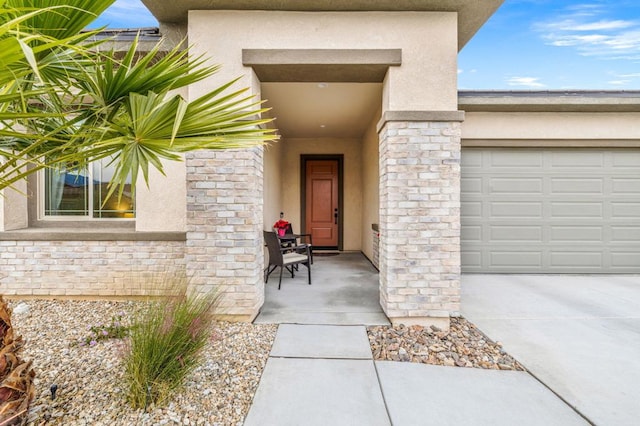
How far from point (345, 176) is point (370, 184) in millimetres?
1519

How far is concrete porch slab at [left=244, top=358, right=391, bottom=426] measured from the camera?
182 cm

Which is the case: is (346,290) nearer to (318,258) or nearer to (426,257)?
(426,257)

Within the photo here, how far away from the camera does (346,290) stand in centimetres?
417

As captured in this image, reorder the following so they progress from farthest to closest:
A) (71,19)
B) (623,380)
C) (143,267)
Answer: (143,267) → (623,380) → (71,19)

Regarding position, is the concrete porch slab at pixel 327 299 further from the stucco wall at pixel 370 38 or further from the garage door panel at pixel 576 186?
the garage door panel at pixel 576 186

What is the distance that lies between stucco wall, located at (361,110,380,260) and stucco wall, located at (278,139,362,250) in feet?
1.09

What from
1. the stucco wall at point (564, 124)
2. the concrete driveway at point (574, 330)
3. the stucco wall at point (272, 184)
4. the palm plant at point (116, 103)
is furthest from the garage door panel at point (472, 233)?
the palm plant at point (116, 103)

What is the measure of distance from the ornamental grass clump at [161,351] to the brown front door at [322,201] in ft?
18.7

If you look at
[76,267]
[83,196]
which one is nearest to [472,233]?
[76,267]

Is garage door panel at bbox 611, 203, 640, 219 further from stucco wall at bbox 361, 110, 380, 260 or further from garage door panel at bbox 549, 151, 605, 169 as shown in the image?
stucco wall at bbox 361, 110, 380, 260

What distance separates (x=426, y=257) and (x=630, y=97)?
15.1ft

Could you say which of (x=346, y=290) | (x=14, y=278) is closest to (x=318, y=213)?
(x=346, y=290)

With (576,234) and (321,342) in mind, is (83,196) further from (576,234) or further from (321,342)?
(576,234)

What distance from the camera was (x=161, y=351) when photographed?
72.5 inches
